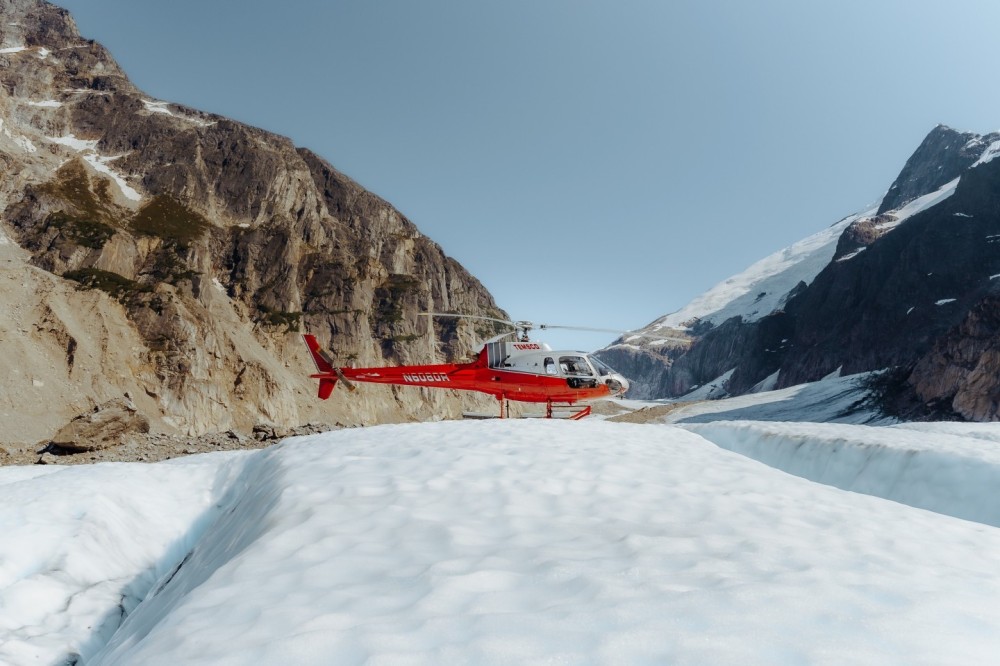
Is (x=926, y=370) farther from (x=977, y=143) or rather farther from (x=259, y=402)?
(x=977, y=143)

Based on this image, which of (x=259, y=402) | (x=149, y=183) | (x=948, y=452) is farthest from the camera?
(x=149, y=183)

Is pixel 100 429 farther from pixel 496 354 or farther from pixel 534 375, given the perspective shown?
pixel 534 375

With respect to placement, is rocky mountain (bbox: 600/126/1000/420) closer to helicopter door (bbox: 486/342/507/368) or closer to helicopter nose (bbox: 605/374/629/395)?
helicopter nose (bbox: 605/374/629/395)

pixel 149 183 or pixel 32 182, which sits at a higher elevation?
pixel 149 183

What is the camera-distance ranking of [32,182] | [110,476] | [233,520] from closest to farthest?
[233,520] → [110,476] → [32,182]

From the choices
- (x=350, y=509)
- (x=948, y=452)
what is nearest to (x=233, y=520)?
(x=350, y=509)

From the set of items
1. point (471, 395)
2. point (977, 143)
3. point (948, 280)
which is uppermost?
point (977, 143)

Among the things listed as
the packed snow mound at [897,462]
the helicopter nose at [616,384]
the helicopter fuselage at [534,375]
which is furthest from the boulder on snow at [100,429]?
the packed snow mound at [897,462]

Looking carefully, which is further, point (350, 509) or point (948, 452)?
point (948, 452)

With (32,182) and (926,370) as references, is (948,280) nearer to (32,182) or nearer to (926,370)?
(926,370)
